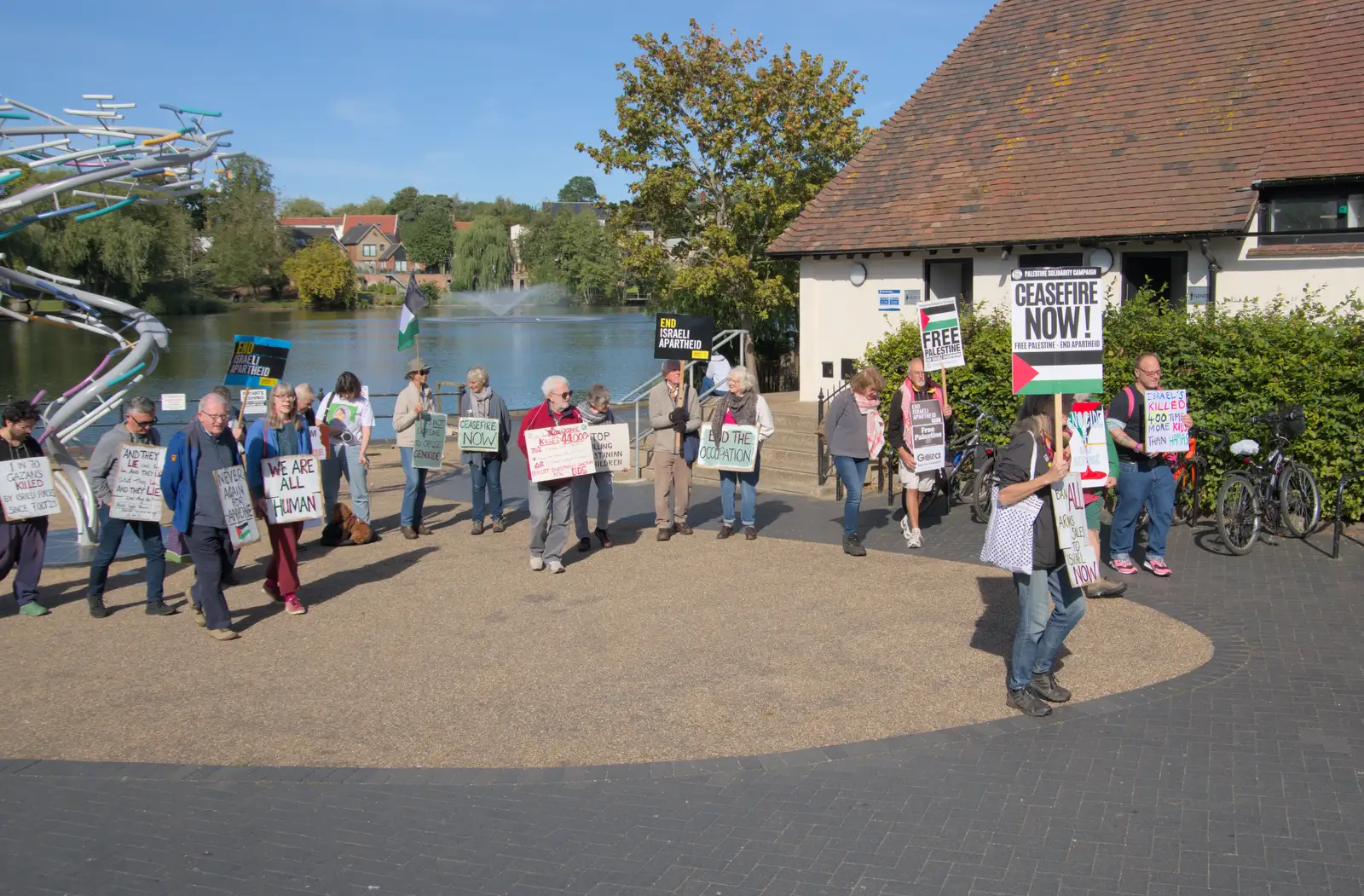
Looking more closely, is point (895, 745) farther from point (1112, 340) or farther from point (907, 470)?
point (1112, 340)

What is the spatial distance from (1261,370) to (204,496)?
10045 millimetres

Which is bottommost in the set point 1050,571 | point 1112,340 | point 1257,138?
point 1050,571

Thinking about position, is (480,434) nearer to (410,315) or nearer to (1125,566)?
(410,315)

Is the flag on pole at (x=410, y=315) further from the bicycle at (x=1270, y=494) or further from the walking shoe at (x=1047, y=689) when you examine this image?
the walking shoe at (x=1047, y=689)

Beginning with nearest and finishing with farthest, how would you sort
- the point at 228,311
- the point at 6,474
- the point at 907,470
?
the point at 6,474 → the point at 907,470 → the point at 228,311

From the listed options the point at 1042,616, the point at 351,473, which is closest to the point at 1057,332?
the point at 1042,616

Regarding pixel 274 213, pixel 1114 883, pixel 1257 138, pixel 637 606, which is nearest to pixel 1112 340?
pixel 1257 138

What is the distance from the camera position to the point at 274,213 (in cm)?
8925

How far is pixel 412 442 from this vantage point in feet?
42.3

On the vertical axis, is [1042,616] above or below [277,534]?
below

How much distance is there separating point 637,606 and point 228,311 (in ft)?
229

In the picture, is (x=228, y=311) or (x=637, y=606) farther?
(x=228, y=311)

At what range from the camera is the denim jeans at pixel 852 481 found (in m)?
11.1

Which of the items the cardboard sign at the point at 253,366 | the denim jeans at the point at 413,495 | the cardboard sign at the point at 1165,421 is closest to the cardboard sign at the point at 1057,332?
the cardboard sign at the point at 1165,421
